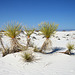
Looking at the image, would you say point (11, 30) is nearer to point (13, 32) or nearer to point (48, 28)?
point (13, 32)

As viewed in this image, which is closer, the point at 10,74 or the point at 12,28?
the point at 10,74

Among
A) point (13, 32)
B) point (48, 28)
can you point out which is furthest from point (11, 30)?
point (48, 28)

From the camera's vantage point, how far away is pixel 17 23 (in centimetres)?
443

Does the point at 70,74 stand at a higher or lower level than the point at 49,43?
lower

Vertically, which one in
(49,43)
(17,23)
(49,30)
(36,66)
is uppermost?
(17,23)

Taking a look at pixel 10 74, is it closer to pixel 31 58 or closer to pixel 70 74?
pixel 31 58

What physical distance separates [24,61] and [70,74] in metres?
1.77

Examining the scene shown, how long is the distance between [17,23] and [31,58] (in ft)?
5.96

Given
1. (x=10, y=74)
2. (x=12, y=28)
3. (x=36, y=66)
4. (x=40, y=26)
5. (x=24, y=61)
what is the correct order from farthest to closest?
1. (x=40, y=26)
2. (x=12, y=28)
3. (x=24, y=61)
4. (x=36, y=66)
5. (x=10, y=74)

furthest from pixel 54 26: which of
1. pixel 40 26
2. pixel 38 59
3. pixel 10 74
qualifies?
pixel 10 74

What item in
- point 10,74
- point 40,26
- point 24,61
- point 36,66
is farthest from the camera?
point 40,26

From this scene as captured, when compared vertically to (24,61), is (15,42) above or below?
above

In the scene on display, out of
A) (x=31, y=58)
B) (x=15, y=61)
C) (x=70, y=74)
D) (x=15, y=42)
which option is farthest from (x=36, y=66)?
(x=15, y=42)

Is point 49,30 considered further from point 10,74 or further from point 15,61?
point 10,74
